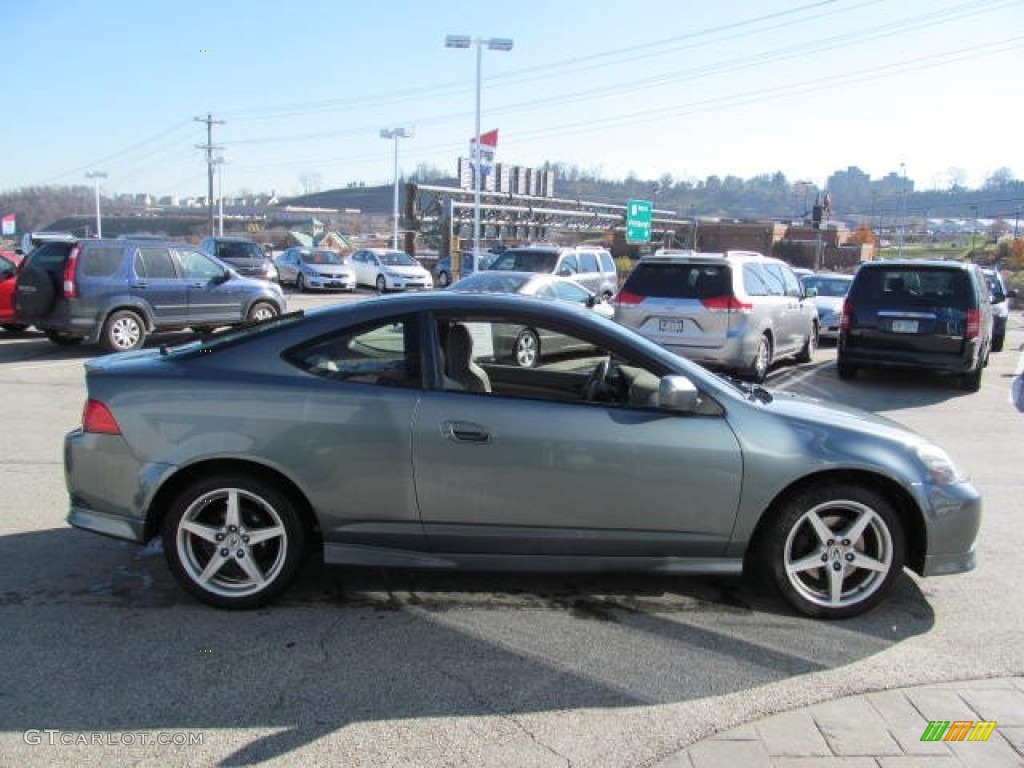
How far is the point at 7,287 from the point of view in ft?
45.1

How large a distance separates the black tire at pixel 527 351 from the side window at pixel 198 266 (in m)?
10.8

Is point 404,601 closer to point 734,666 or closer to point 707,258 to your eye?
point 734,666

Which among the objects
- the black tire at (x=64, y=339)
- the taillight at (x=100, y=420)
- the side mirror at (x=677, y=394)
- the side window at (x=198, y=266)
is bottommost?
the black tire at (x=64, y=339)

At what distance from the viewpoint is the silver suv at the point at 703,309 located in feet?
36.0

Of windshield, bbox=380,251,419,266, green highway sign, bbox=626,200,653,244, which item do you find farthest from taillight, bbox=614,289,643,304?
green highway sign, bbox=626,200,653,244

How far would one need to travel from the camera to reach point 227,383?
4.03m

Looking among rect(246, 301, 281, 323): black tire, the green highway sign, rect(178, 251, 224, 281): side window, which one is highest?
the green highway sign

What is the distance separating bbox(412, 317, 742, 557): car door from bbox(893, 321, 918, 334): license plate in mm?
8528

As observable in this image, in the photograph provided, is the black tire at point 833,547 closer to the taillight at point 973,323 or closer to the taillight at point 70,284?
the taillight at point 973,323

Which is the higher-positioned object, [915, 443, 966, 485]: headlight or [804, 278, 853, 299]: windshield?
[804, 278, 853, 299]: windshield

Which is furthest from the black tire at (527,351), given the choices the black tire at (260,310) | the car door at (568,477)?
the black tire at (260,310)

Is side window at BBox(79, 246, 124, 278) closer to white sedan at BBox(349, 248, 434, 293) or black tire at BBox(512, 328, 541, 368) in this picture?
black tire at BBox(512, 328, 541, 368)

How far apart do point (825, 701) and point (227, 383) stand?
2980mm

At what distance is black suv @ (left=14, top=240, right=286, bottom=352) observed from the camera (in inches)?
494
